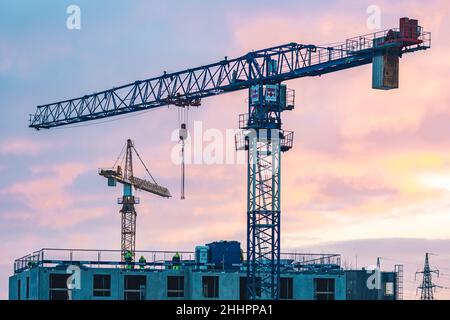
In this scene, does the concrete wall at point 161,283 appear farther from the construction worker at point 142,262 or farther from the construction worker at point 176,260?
the construction worker at point 142,262

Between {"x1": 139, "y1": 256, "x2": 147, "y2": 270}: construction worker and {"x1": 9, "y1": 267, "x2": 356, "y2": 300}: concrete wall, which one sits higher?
{"x1": 139, "y1": 256, "x2": 147, "y2": 270}: construction worker

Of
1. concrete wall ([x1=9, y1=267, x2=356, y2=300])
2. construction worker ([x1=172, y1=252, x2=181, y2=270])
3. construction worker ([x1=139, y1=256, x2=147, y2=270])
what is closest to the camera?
concrete wall ([x1=9, y1=267, x2=356, y2=300])

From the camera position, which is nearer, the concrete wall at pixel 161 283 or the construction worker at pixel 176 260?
the concrete wall at pixel 161 283

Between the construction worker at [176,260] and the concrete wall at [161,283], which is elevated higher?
the construction worker at [176,260]

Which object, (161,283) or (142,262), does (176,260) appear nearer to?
(161,283)

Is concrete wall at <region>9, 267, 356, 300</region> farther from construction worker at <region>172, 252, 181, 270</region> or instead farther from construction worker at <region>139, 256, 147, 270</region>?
construction worker at <region>139, 256, 147, 270</region>

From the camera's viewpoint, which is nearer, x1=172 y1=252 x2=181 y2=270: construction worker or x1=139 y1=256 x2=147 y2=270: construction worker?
x1=139 y1=256 x2=147 y2=270: construction worker

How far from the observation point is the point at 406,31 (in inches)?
4985

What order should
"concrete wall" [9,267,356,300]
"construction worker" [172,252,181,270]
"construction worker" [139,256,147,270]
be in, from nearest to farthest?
"concrete wall" [9,267,356,300] < "construction worker" [139,256,147,270] < "construction worker" [172,252,181,270]

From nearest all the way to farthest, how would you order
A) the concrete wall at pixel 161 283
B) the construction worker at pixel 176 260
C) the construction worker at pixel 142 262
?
the concrete wall at pixel 161 283 → the construction worker at pixel 142 262 → the construction worker at pixel 176 260
